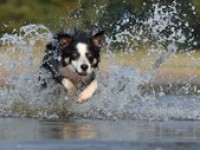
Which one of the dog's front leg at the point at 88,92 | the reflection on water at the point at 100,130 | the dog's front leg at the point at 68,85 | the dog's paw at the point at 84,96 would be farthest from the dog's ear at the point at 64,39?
the reflection on water at the point at 100,130

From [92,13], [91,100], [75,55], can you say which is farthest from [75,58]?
[92,13]

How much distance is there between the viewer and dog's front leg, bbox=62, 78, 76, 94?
14.6 m

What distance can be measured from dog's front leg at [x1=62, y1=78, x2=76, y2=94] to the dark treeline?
16.4m

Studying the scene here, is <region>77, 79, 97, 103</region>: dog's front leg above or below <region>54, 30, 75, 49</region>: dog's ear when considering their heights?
below

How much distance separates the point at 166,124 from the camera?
1322 centimetres

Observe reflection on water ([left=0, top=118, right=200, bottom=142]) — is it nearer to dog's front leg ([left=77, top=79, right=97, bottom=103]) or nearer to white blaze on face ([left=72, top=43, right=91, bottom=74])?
dog's front leg ([left=77, top=79, right=97, bottom=103])

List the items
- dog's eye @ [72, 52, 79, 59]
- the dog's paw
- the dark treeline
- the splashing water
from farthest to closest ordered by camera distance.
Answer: the dark treeline < dog's eye @ [72, 52, 79, 59] < the splashing water < the dog's paw

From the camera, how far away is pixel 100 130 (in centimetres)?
1218

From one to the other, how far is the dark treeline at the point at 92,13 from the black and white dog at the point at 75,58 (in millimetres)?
15904

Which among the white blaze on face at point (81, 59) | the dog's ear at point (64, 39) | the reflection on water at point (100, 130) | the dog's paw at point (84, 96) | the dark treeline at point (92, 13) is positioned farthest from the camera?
the dark treeline at point (92, 13)

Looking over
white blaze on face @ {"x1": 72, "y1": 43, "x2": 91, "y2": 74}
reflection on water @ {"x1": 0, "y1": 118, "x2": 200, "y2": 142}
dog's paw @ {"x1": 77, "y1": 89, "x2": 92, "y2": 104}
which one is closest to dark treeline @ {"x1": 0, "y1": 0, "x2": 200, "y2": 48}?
white blaze on face @ {"x1": 72, "y1": 43, "x2": 91, "y2": 74}

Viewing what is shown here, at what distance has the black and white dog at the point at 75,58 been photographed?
14.6 meters

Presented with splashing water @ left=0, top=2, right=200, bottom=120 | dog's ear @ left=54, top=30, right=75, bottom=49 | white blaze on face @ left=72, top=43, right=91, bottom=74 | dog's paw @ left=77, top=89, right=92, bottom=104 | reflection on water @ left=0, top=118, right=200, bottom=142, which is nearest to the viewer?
reflection on water @ left=0, top=118, right=200, bottom=142

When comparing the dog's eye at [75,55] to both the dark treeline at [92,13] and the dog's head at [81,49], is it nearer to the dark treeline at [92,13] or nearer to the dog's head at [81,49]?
the dog's head at [81,49]
